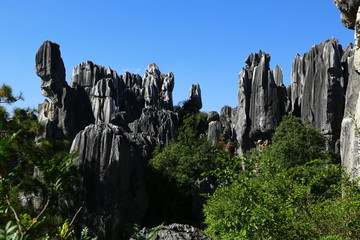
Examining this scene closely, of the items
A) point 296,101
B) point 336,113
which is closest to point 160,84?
point 296,101

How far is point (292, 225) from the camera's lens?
528 cm

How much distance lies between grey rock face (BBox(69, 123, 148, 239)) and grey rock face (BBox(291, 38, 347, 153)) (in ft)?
45.3

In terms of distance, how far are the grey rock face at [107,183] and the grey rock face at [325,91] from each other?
45.3 ft

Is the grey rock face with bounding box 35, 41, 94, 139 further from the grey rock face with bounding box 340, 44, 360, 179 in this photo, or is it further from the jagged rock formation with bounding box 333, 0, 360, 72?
the jagged rock formation with bounding box 333, 0, 360, 72

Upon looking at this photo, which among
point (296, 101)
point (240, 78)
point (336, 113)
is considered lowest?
point (336, 113)

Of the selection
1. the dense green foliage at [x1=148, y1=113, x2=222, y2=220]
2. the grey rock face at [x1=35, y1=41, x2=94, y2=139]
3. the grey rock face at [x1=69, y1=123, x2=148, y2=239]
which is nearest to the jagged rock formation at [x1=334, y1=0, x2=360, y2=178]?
the grey rock face at [x1=69, y1=123, x2=148, y2=239]

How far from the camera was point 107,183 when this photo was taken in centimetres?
1644

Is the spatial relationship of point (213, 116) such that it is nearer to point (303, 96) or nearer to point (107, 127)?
point (303, 96)

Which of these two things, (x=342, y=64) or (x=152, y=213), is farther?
(x=342, y=64)

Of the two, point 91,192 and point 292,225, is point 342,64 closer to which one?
point 91,192

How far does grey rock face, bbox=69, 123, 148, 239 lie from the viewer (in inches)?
613

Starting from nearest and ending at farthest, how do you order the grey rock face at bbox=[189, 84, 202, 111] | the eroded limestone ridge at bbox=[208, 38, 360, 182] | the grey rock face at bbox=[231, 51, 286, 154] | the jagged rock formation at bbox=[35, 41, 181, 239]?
1. the jagged rock formation at bbox=[35, 41, 181, 239]
2. the eroded limestone ridge at bbox=[208, 38, 360, 182]
3. the grey rock face at bbox=[231, 51, 286, 154]
4. the grey rock face at bbox=[189, 84, 202, 111]

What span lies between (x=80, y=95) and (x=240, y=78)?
14829 millimetres

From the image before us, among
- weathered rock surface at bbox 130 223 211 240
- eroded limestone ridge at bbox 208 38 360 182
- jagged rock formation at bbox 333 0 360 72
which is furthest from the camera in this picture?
eroded limestone ridge at bbox 208 38 360 182
